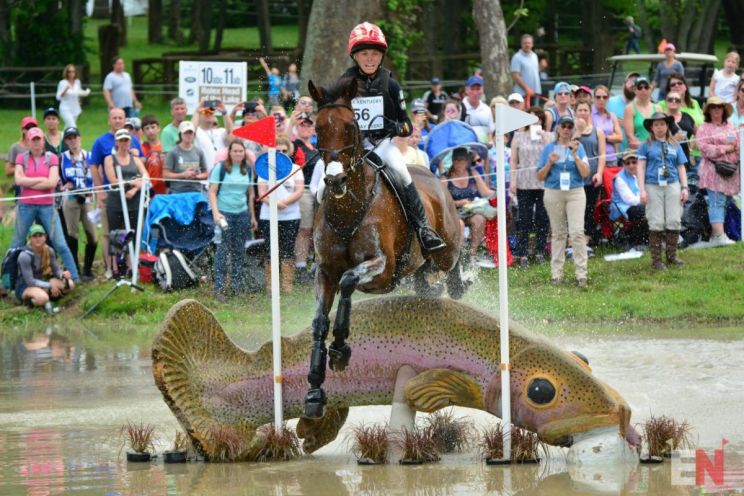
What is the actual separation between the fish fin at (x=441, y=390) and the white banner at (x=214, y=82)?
12030 millimetres

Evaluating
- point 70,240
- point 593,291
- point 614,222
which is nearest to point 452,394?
point 593,291

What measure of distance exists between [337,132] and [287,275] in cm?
781

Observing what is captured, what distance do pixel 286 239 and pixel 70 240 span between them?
3.57 m

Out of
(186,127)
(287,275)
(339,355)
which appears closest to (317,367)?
(339,355)

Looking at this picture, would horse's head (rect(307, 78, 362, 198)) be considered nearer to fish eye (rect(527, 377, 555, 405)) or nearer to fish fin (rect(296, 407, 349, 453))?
fish fin (rect(296, 407, 349, 453))

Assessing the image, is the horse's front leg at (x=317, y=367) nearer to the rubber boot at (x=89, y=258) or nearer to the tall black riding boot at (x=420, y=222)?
the tall black riding boot at (x=420, y=222)

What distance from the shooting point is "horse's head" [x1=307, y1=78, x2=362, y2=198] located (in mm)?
9945

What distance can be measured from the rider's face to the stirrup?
1.30 m

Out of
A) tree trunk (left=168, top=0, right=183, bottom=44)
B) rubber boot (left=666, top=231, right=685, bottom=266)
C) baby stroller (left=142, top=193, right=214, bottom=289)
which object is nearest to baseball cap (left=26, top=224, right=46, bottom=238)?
baby stroller (left=142, top=193, right=214, bottom=289)

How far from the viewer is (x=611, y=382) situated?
13203mm

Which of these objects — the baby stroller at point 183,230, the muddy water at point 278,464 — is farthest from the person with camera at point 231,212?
the muddy water at point 278,464

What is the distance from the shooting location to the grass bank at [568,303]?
16641 millimetres

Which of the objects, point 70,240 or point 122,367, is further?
point 70,240

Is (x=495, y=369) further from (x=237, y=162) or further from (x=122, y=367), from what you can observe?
(x=237, y=162)
